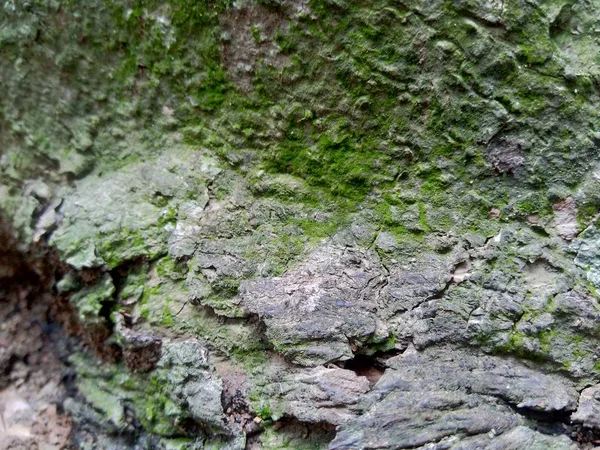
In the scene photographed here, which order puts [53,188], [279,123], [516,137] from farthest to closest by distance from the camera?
[53,188]
[279,123]
[516,137]

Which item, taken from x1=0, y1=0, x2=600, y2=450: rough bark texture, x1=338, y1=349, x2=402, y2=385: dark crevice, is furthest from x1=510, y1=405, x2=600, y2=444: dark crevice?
x1=338, y1=349, x2=402, y2=385: dark crevice

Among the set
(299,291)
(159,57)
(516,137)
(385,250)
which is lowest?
(299,291)

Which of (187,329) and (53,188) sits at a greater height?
(53,188)

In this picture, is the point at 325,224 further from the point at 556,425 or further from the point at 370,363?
the point at 556,425

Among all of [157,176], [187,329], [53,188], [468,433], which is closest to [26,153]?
[53,188]

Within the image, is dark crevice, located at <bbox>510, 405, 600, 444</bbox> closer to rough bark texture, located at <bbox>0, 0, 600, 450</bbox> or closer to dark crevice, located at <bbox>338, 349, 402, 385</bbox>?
rough bark texture, located at <bbox>0, 0, 600, 450</bbox>

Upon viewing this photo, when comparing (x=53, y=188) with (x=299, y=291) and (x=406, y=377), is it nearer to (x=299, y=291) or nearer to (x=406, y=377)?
(x=299, y=291)

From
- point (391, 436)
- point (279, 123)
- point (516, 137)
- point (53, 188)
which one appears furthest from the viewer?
point (53, 188)

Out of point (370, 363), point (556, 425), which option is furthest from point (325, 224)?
point (556, 425)

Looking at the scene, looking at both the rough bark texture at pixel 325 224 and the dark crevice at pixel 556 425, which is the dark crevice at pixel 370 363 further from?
the dark crevice at pixel 556 425
